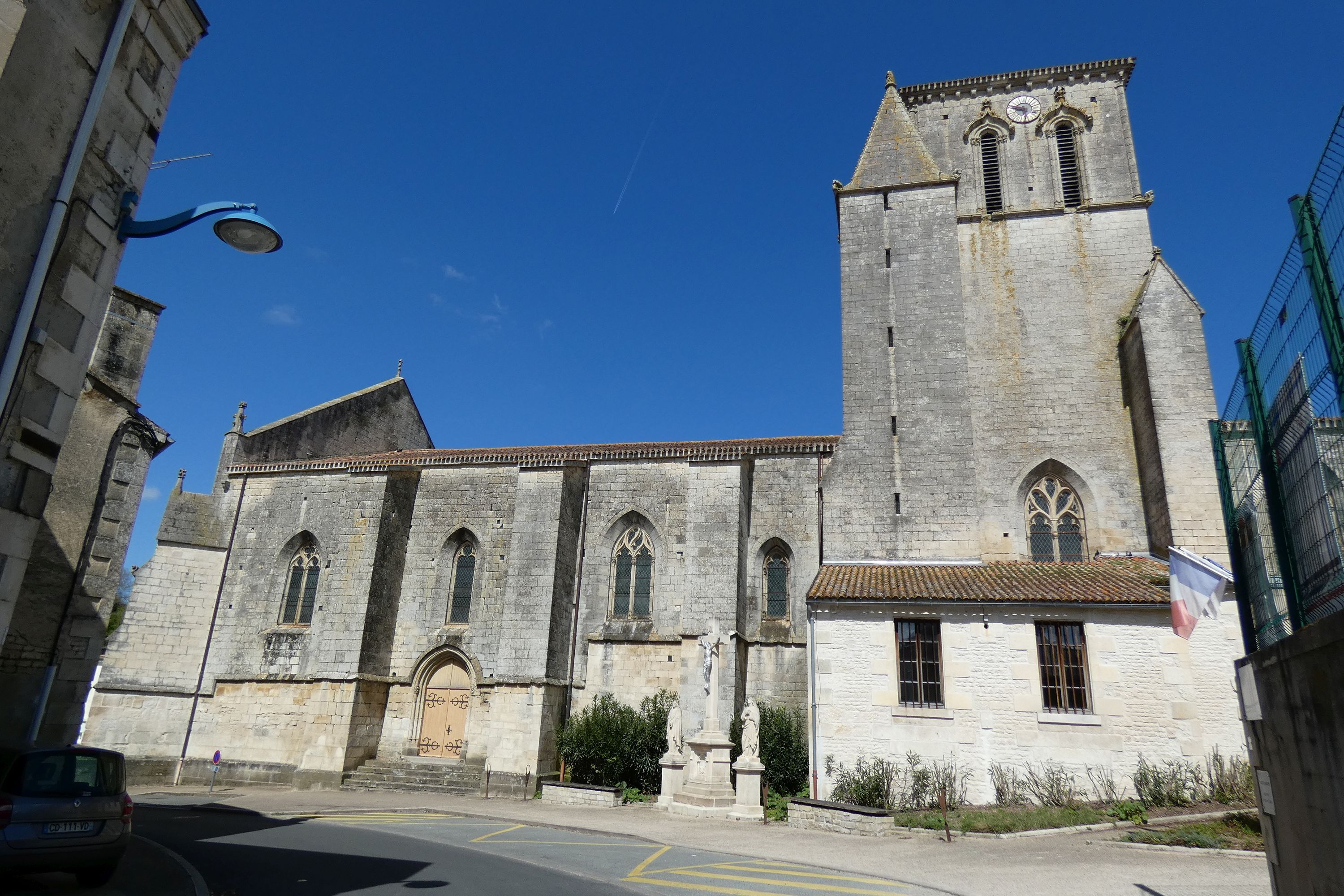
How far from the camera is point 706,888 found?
26.8 ft

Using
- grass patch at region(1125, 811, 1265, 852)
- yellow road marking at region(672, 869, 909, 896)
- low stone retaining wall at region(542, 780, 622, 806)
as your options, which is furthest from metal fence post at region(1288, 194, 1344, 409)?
low stone retaining wall at region(542, 780, 622, 806)

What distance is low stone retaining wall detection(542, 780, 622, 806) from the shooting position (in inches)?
607

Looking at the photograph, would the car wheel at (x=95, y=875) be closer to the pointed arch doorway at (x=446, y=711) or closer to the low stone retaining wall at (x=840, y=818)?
the low stone retaining wall at (x=840, y=818)

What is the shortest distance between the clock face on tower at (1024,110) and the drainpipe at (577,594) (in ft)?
48.2

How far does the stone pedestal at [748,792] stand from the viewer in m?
13.8

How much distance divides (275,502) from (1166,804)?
835 inches

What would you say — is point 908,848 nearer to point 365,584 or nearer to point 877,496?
point 877,496

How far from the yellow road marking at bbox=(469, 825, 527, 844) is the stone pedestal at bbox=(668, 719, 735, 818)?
9.90 feet

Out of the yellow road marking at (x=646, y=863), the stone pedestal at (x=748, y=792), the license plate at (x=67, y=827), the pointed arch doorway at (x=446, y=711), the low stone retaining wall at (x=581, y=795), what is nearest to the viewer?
the license plate at (x=67, y=827)

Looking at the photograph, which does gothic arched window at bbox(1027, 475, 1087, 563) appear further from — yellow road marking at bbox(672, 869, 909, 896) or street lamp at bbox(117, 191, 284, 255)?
street lamp at bbox(117, 191, 284, 255)

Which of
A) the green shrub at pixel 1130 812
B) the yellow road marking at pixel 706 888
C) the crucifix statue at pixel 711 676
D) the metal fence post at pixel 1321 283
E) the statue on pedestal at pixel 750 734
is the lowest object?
the yellow road marking at pixel 706 888

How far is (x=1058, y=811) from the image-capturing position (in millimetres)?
12031

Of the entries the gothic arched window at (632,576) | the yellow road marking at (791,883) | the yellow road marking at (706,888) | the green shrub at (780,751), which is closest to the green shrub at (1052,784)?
the green shrub at (780,751)

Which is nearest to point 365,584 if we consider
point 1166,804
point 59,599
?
point 59,599
